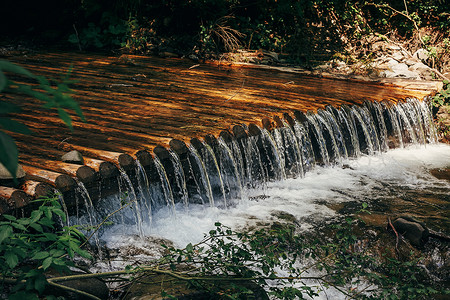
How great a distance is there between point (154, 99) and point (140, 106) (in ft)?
1.38

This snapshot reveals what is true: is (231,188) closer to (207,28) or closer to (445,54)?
(207,28)

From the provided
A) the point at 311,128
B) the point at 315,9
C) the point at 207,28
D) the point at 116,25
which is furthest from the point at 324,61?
the point at 116,25

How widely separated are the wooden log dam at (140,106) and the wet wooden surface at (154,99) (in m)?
0.01

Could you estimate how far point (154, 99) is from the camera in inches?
225

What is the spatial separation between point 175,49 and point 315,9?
3.58m

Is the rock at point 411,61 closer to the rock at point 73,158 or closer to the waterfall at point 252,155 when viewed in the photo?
the waterfall at point 252,155

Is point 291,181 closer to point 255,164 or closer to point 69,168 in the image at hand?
point 255,164

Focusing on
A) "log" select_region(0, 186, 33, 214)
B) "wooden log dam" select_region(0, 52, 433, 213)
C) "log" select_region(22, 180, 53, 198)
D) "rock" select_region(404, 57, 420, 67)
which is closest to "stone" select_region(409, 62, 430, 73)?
"rock" select_region(404, 57, 420, 67)

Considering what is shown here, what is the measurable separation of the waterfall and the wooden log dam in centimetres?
13

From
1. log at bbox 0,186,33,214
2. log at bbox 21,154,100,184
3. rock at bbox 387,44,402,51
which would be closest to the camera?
log at bbox 0,186,33,214

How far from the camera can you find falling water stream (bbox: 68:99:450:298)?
13.3 ft

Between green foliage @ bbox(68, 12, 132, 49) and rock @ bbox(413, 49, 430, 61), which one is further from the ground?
green foliage @ bbox(68, 12, 132, 49)

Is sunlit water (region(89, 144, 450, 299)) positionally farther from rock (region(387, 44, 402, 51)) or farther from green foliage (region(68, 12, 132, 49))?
A: green foliage (region(68, 12, 132, 49))

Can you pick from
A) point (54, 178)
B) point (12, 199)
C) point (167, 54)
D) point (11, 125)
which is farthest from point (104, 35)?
point (11, 125)
